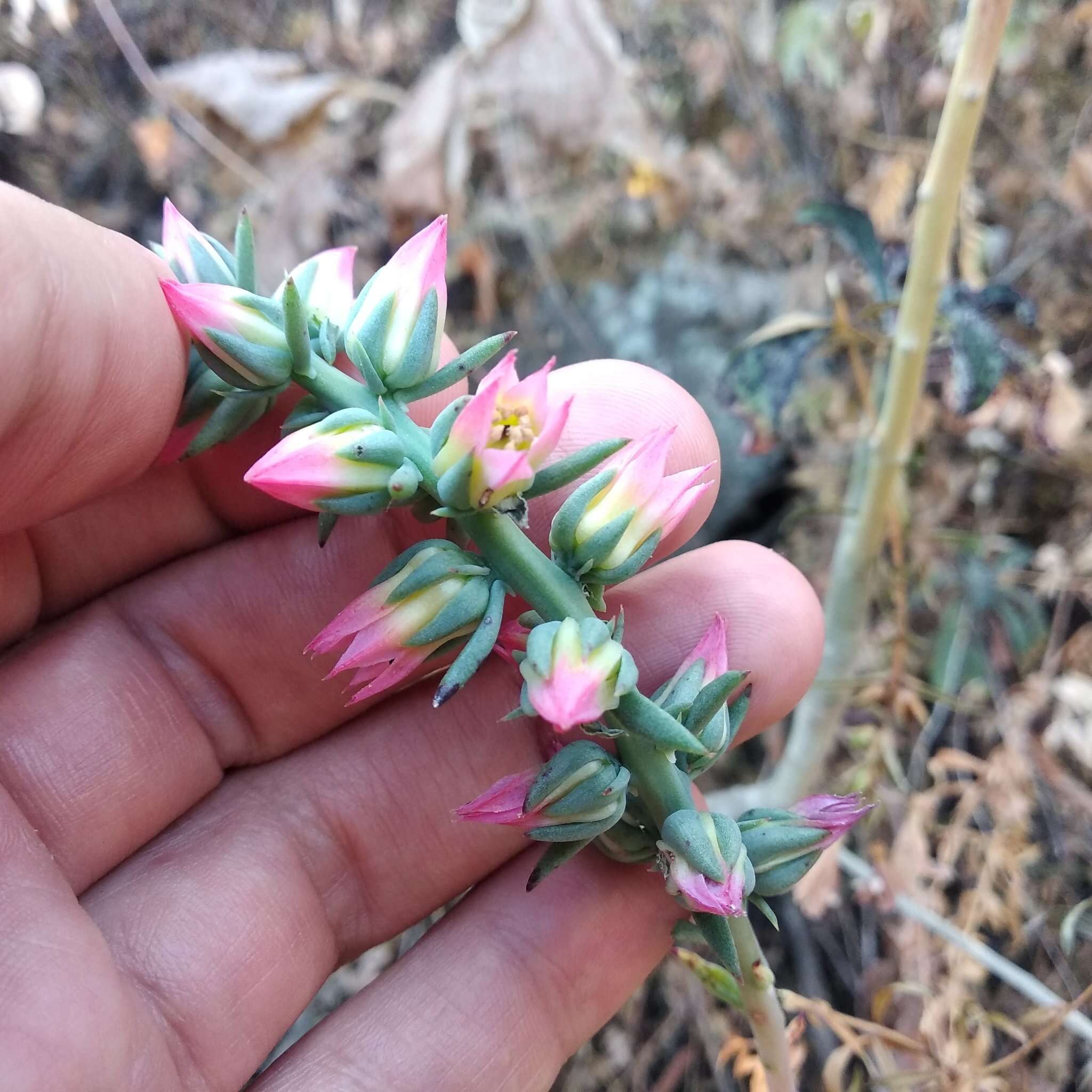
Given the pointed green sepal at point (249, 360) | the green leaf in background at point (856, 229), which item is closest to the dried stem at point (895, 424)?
the green leaf in background at point (856, 229)

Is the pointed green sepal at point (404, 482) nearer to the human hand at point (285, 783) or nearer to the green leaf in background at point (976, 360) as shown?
the human hand at point (285, 783)

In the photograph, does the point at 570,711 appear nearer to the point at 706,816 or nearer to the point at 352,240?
the point at 706,816

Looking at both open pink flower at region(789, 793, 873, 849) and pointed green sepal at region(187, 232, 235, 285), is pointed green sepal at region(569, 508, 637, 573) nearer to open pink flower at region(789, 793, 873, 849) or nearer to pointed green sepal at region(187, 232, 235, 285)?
open pink flower at region(789, 793, 873, 849)

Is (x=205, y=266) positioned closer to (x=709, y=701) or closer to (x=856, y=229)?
(x=709, y=701)

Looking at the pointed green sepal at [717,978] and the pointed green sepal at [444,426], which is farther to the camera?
the pointed green sepal at [717,978]

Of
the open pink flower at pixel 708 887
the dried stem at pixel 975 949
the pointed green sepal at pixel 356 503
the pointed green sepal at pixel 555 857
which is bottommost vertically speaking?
the dried stem at pixel 975 949

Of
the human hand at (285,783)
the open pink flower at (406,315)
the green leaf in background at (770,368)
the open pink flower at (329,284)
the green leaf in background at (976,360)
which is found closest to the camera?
the open pink flower at (406,315)

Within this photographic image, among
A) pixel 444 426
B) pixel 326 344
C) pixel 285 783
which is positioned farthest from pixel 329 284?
pixel 285 783
